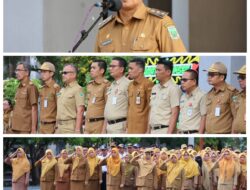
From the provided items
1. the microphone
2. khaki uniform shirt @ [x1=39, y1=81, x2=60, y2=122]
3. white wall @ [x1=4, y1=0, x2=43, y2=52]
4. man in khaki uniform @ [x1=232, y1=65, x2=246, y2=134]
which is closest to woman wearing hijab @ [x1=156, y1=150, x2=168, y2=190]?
man in khaki uniform @ [x1=232, y1=65, x2=246, y2=134]

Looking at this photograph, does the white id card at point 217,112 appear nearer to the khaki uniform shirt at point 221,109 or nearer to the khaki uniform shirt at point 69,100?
the khaki uniform shirt at point 221,109

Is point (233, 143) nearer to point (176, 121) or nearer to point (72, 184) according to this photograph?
point (176, 121)

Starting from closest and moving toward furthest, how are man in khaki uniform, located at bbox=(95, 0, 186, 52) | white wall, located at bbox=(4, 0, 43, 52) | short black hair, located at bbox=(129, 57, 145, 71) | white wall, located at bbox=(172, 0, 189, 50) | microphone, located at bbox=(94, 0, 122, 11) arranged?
microphone, located at bbox=(94, 0, 122, 11), short black hair, located at bbox=(129, 57, 145, 71), man in khaki uniform, located at bbox=(95, 0, 186, 52), white wall, located at bbox=(4, 0, 43, 52), white wall, located at bbox=(172, 0, 189, 50)

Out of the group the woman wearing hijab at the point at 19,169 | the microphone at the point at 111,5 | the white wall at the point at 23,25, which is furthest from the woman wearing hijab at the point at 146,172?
the white wall at the point at 23,25

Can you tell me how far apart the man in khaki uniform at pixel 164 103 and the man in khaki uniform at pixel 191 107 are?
0.12ft

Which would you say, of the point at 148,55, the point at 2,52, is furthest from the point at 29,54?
the point at 148,55

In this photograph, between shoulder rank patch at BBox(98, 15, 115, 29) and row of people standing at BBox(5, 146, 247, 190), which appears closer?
row of people standing at BBox(5, 146, 247, 190)

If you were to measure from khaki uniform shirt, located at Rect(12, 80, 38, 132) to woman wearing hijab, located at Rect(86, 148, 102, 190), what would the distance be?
1.28 feet

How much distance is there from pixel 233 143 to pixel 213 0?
1.66m

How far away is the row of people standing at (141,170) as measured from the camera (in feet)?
21.4

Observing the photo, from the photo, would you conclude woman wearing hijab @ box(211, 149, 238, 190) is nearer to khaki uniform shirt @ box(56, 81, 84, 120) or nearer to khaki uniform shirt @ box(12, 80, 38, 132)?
khaki uniform shirt @ box(56, 81, 84, 120)

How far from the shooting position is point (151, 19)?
6723mm

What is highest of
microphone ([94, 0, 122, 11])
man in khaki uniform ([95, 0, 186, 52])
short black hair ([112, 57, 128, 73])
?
microphone ([94, 0, 122, 11])

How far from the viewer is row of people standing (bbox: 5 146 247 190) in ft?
21.4
